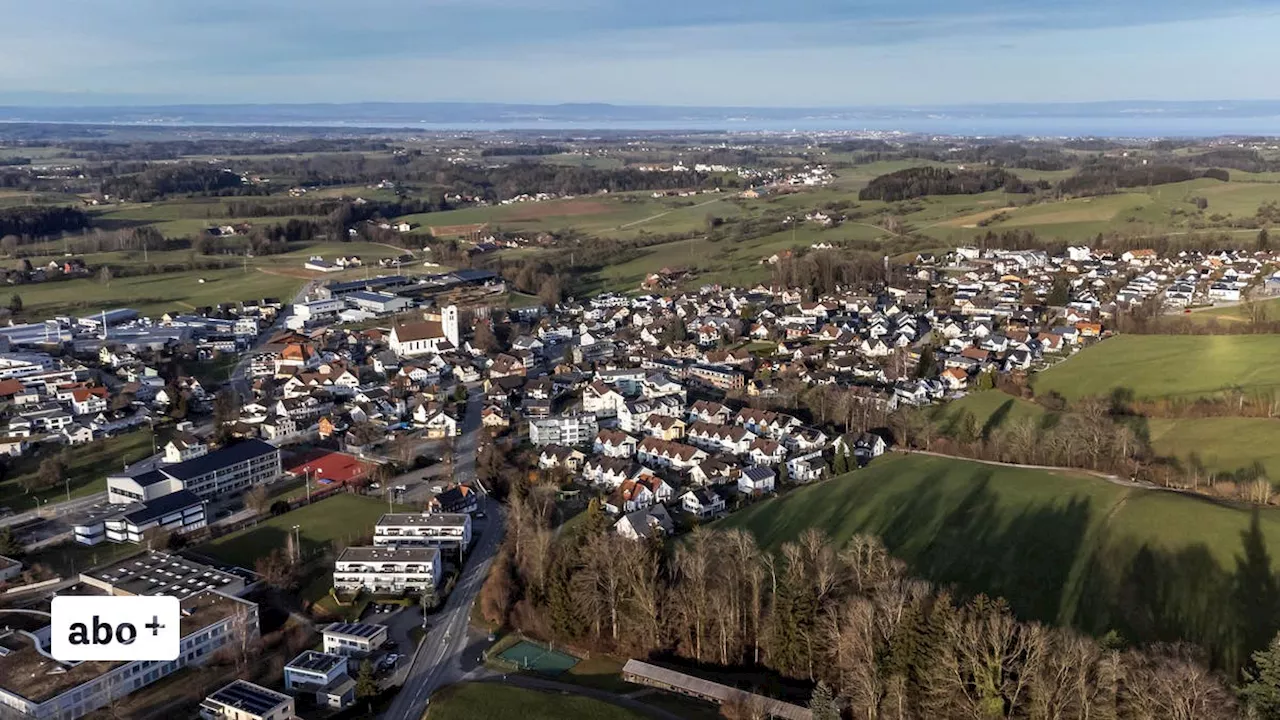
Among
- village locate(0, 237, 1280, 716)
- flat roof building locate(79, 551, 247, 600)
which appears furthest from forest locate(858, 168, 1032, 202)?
flat roof building locate(79, 551, 247, 600)

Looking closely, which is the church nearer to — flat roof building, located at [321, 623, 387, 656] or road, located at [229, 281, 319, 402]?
road, located at [229, 281, 319, 402]

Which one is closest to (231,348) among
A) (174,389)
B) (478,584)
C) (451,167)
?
(174,389)

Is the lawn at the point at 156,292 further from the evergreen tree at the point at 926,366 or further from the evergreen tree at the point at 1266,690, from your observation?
the evergreen tree at the point at 1266,690

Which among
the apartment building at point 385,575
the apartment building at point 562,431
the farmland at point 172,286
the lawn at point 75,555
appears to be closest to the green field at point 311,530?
the lawn at point 75,555

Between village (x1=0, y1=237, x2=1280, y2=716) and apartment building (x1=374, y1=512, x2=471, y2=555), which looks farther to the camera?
apartment building (x1=374, y1=512, x2=471, y2=555)

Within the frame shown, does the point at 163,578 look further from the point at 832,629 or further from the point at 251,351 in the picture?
the point at 251,351

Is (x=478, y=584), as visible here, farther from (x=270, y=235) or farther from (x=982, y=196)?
(x=982, y=196)
